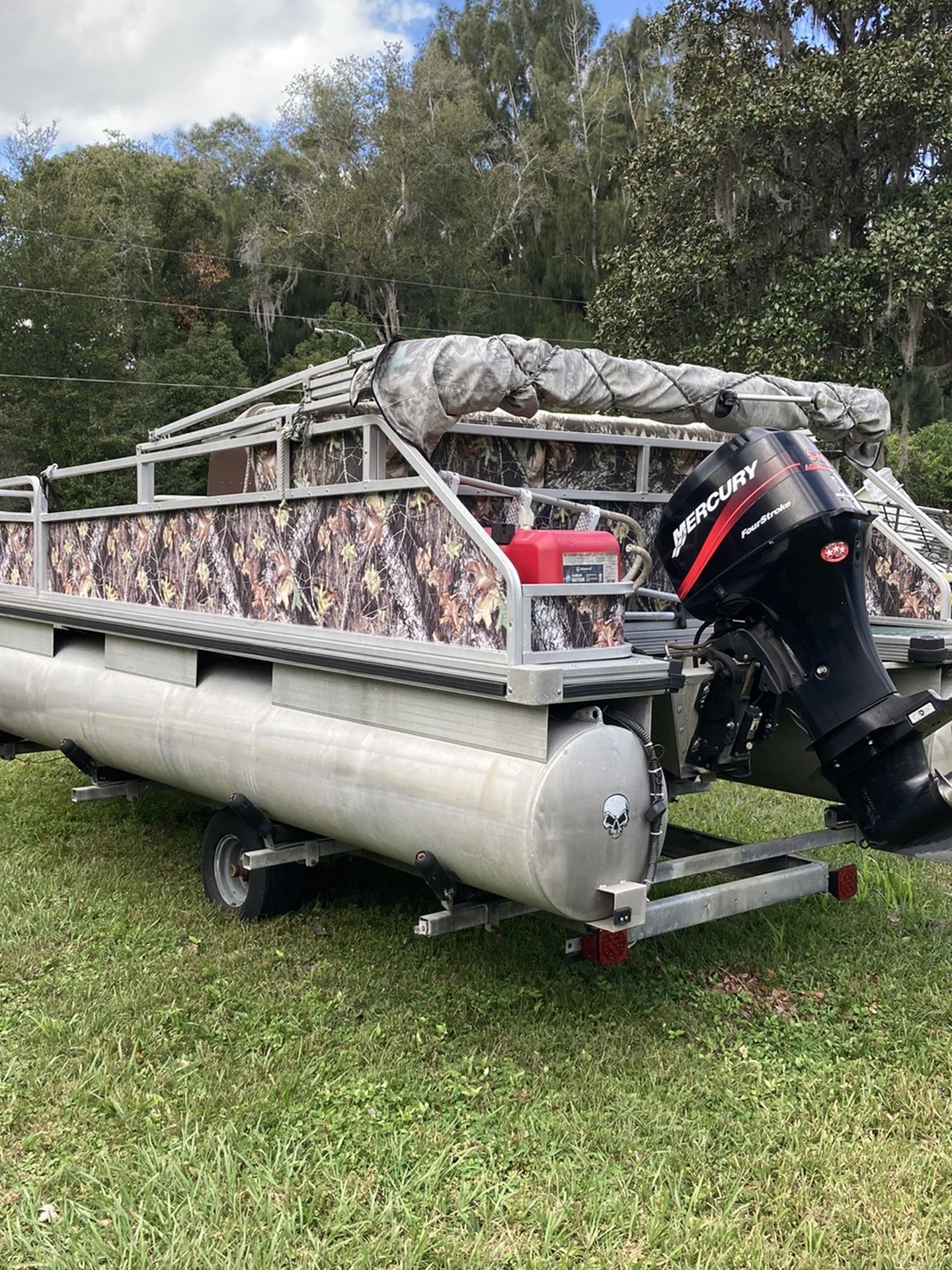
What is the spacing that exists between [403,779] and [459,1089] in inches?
37.5

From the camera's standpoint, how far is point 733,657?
3857 mm

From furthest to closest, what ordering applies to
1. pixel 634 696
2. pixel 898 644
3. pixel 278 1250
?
pixel 898 644 < pixel 634 696 < pixel 278 1250

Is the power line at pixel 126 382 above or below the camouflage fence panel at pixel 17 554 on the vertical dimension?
above

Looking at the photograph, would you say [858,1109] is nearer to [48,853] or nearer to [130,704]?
[130,704]

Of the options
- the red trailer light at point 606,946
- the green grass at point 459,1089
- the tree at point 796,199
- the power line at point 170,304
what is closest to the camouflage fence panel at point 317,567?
the red trailer light at point 606,946

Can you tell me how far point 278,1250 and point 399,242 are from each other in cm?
3955

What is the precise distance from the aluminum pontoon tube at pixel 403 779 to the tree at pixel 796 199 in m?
13.6

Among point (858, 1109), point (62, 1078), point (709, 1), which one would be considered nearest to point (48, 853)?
point (62, 1078)

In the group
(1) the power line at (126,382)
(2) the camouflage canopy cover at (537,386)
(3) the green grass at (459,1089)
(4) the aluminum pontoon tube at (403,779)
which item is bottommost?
(3) the green grass at (459,1089)

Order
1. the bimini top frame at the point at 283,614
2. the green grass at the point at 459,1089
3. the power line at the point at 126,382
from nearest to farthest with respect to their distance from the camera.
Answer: the green grass at the point at 459,1089, the bimini top frame at the point at 283,614, the power line at the point at 126,382

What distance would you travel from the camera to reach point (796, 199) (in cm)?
1834

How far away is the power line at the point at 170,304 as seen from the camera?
31.4 m

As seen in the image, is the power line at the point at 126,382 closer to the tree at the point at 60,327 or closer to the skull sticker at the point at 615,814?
the tree at the point at 60,327

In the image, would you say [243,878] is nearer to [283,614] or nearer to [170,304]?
[283,614]
